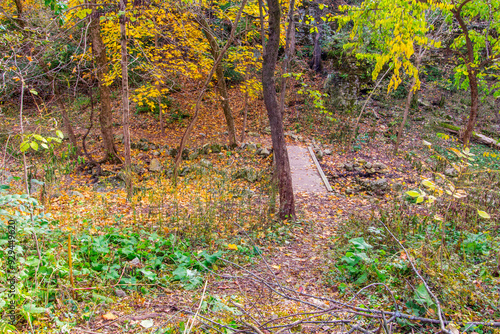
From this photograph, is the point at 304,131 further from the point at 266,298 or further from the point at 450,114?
the point at 266,298

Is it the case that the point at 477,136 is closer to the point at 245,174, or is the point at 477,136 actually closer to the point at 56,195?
the point at 245,174

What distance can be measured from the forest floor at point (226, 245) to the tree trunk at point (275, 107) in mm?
369

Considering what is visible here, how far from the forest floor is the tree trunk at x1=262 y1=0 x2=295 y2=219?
1.21 feet

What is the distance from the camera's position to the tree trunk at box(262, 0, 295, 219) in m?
4.77

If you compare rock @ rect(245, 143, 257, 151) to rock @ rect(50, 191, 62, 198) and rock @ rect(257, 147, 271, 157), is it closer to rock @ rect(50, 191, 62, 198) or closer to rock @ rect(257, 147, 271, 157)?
rock @ rect(257, 147, 271, 157)

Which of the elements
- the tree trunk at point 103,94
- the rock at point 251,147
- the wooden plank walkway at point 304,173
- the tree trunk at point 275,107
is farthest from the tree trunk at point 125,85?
the rock at point 251,147

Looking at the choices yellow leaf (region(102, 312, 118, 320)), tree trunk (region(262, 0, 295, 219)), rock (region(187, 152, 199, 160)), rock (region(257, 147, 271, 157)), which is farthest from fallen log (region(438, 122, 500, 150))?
yellow leaf (region(102, 312, 118, 320))

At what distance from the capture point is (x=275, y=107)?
16.9 ft

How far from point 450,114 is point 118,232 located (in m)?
15.8

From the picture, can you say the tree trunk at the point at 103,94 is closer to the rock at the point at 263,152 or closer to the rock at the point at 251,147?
the rock at the point at 251,147

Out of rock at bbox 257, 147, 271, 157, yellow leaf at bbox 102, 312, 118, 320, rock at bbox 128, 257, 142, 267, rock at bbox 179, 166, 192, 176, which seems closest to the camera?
yellow leaf at bbox 102, 312, 118, 320

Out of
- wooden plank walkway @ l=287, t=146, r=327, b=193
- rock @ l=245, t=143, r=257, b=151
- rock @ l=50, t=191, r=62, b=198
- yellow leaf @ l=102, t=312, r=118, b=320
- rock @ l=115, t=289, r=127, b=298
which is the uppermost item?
yellow leaf @ l=102, t=312, r=118, b=320

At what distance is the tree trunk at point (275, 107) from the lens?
4770mm

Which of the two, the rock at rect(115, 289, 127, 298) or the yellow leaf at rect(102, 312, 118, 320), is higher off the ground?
the yellow leaf at rect(102, 312, 118, 320)
